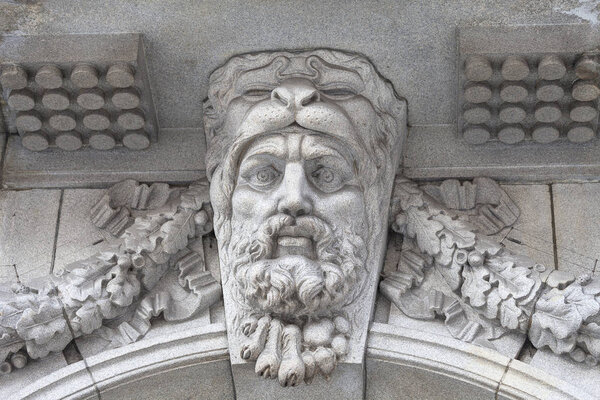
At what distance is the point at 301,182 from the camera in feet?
19.7

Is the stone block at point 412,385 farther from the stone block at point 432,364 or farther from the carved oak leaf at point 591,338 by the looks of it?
the carved oak leaf at point 591,338

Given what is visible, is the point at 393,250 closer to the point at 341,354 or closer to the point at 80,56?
the point at 341,354

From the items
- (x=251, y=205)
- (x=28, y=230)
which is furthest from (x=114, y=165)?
(x=251, y=205)

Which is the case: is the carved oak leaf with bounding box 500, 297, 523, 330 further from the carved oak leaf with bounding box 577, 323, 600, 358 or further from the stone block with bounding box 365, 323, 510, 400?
the carved oak leaf with bounding box 577, 323, 600, 358

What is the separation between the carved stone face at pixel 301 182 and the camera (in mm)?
5934

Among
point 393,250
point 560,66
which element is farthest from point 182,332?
point 560,66

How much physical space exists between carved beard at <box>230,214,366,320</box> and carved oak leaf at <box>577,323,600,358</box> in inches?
34.5

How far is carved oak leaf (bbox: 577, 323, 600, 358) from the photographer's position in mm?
5855

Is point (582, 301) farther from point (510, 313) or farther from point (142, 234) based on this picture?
point (142, 234)

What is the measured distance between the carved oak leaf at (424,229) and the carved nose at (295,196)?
51 centimetres

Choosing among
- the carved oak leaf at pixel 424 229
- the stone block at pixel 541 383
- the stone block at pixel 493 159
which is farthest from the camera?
the stone block at pixel 493 159

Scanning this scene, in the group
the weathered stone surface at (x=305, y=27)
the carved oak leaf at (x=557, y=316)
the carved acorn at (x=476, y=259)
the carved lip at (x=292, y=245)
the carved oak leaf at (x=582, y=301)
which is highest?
the weathered stone surface at (x=305, y=27)

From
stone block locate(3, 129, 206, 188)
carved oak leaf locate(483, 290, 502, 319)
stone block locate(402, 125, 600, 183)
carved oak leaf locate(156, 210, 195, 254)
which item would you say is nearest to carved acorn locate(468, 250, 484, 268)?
carved oak leaf locate(483, 290, 502, 319)

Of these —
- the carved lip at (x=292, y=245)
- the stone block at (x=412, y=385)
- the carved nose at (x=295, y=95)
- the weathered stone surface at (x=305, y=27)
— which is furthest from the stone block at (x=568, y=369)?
the carved nose at (x=295, y=95)
